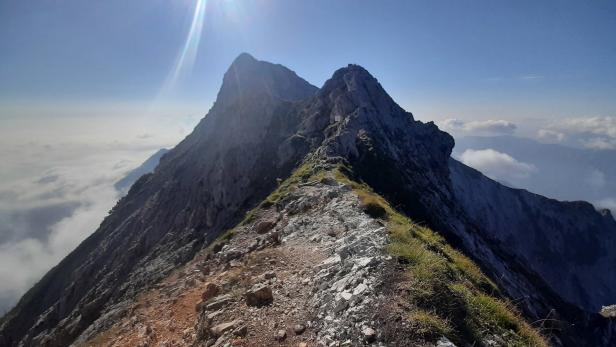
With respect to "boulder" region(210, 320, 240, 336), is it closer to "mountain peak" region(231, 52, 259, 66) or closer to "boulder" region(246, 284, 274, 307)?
"boulder" region(246, 284, 274, 307)

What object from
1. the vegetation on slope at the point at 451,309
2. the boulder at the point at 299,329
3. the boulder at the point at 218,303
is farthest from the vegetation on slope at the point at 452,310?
the boulder at the point at 218,303

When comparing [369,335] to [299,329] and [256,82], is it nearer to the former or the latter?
[299,329]

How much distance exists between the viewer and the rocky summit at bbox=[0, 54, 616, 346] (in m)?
11.5

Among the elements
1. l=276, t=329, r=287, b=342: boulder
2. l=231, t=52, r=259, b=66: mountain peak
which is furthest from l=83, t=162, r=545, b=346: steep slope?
l=231, t=52, r=259, b=66: mountain peak

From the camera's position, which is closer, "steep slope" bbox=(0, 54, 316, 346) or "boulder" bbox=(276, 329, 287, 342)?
"boulder" bbox=(276, 329, 287, 342)

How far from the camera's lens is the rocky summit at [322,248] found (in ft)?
37.7

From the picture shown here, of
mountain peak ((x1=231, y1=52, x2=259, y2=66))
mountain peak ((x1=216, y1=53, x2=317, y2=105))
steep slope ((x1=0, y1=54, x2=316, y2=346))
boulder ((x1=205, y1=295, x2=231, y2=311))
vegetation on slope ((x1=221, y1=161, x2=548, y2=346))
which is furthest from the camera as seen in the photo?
mountain peak ((x1=231, y1=52, x2=259, y2=66))

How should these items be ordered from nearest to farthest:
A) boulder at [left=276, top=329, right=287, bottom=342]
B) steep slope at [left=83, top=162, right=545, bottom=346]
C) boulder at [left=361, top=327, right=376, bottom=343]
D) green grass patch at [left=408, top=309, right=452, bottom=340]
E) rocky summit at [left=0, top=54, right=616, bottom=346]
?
green grass patch at [left=408, top=309, right=452, bottom=340] → boulder at [left=361, top=327, right=376, bottom=343] → steep slope at [left=83, top=162, right=545, bottom=346] → boulder at [left=276, top=329, right=287, bottom=342] → rocky summit at [left=0, top=54, right=616, bottom=346]

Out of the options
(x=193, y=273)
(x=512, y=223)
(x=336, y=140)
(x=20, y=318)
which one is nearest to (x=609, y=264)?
(x=512, y=223)

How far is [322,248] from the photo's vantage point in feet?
60.1

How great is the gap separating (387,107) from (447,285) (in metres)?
73.6

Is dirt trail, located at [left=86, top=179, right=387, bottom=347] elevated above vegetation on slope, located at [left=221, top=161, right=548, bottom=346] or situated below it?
below

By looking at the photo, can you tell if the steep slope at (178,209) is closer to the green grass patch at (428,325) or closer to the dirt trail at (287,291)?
the dirt trail at (287,291)

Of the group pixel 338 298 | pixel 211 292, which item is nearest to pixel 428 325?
pixel 338 298
